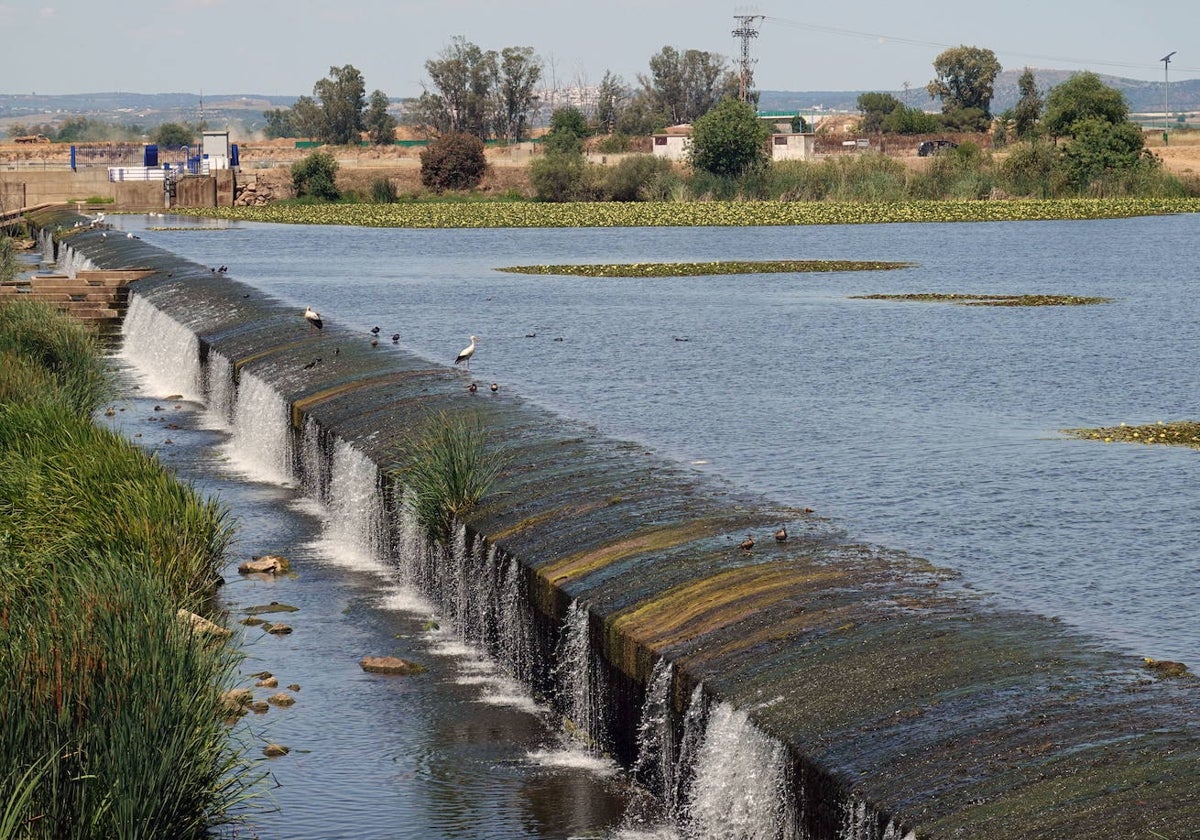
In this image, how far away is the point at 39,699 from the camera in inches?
428

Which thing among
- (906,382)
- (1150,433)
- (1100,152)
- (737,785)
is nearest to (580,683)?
(737,785)

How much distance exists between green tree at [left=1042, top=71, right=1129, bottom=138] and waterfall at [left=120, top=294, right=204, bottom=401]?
90308 millimetres

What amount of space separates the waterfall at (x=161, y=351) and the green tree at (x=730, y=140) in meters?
84.5

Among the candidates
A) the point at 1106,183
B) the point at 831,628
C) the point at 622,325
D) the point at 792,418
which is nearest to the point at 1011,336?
the point at 622,325

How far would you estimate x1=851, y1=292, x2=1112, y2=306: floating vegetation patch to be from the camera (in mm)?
48656

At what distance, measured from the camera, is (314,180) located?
134000 mm

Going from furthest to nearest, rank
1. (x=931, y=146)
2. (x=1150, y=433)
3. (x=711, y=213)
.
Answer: (x=931, y=146)
(x=711, y=213)
(x=1150, y=433)

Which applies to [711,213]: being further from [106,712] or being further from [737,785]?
[106,712]

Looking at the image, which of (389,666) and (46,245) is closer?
(389,666)

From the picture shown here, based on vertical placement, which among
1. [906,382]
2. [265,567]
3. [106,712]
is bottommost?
[265,567]

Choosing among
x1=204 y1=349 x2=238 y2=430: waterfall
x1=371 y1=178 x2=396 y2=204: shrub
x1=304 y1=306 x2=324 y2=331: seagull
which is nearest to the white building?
x1=371 y1=178 x2=396 y2=204: shrub

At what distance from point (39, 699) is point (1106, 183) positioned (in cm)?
11585

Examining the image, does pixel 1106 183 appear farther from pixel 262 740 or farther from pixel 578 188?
pixel 262 740

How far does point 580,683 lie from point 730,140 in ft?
378
